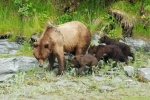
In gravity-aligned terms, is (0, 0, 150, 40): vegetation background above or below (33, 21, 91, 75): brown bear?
above

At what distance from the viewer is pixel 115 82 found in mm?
11055

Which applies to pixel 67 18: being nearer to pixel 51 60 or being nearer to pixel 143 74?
pixel 51 60

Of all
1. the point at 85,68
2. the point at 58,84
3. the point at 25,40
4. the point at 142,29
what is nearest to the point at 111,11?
the point at 142,29

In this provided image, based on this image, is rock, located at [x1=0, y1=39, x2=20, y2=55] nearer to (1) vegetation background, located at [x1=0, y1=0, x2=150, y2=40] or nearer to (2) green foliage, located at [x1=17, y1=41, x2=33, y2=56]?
(2) green foliage, located at [x1=17, y1=41, x2=33, y2=56]

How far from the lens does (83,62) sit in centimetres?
1177

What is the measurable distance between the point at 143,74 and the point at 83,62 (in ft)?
4.77

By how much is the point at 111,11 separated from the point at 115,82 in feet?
14.7

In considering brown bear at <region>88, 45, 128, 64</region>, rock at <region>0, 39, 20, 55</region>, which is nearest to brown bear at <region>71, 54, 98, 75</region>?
brown bear at <region>88, 45, 128, 64</region>

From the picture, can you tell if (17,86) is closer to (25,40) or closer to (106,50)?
(106,50)

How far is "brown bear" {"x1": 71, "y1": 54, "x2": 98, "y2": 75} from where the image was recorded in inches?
462

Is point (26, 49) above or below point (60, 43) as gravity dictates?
below

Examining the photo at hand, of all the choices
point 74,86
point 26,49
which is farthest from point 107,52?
point 26,49

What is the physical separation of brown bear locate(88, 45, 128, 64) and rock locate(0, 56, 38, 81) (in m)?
1.54

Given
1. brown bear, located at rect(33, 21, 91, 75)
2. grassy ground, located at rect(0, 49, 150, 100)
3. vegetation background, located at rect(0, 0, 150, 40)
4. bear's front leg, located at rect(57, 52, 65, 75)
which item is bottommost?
grassy ground, located at rect(0, 49, 150, 100)
